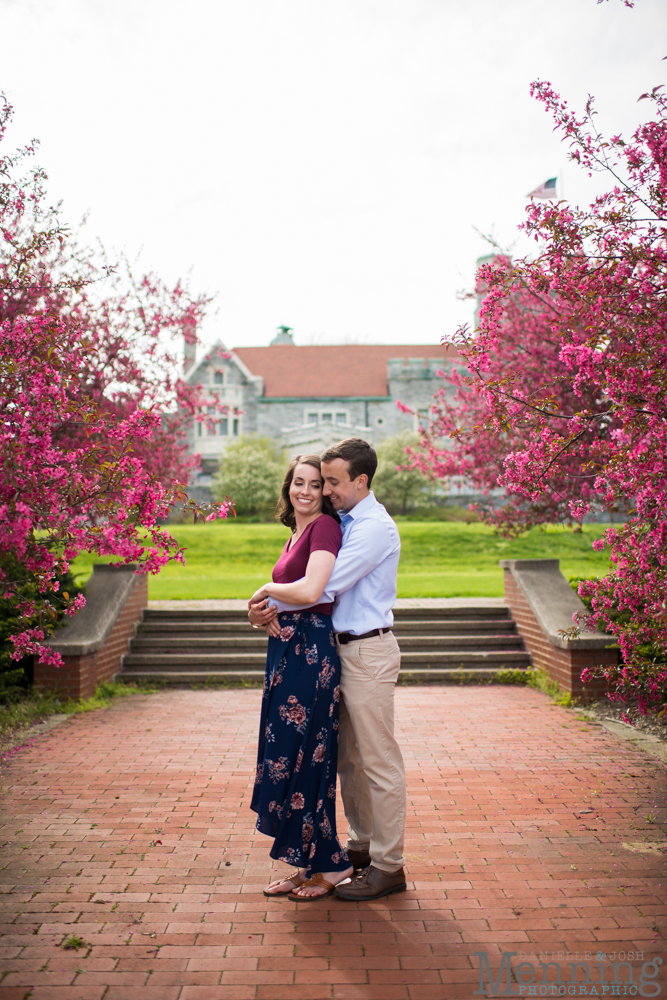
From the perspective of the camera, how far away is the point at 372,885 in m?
A: 3.68

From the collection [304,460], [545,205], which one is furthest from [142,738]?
[545,205]

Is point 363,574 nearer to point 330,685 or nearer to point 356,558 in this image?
point 356,558

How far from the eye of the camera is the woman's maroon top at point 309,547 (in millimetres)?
3693

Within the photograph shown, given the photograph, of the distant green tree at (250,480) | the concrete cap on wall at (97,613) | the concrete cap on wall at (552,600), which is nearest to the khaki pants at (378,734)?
the concrete cap on wall at (552,600)

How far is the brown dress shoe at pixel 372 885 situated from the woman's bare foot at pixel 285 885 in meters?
0.20

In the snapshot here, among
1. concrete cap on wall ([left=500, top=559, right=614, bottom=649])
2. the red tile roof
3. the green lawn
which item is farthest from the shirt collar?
the red tile roof

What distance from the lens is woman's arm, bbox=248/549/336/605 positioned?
3549 mm

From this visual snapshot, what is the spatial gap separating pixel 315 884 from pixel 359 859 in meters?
→ 0.31

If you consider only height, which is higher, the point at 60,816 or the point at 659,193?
the point at 659,193

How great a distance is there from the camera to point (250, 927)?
3.40 meters

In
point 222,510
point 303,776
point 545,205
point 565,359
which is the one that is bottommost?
point 303,776

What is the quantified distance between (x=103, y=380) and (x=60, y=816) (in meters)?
6.07

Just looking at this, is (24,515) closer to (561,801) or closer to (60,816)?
(60,816)

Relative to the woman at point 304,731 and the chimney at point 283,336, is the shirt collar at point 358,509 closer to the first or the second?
the woman at point 304,731
